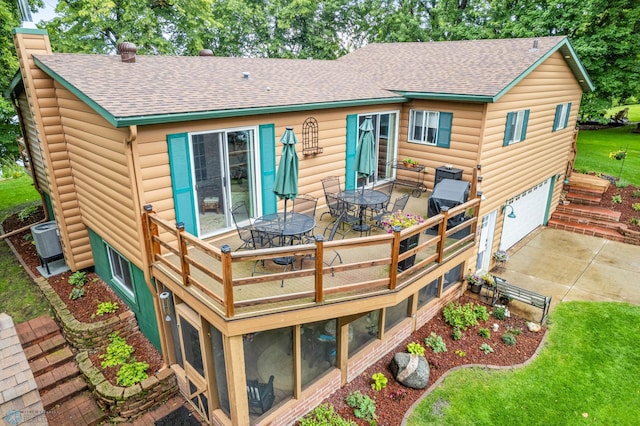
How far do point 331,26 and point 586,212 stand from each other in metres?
19.9

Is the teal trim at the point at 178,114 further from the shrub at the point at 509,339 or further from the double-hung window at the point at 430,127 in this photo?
the shrub at the point at 509,339

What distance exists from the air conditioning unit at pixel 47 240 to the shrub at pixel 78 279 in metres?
0.88

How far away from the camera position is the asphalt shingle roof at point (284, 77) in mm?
6980

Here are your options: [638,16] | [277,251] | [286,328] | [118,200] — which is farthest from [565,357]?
[638,16]

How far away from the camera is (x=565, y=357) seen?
889 cm

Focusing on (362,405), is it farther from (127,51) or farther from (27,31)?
(27,31)

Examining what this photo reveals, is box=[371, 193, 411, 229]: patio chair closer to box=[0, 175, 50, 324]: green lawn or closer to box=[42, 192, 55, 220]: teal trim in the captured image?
box=[0, 175, 50, 324]: green lawn

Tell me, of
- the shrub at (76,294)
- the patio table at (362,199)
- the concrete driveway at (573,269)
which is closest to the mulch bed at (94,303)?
the shrub at (76,294)

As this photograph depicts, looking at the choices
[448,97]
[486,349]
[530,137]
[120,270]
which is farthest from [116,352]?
[530,137]

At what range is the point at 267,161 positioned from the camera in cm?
837

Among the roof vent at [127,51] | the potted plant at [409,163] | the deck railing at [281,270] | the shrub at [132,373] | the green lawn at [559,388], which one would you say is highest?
the roof vent at [127,51]

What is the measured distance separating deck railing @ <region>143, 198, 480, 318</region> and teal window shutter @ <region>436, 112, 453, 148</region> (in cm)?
339

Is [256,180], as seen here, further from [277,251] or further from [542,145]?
[542,145]

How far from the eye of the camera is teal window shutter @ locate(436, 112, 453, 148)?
10.5 m
